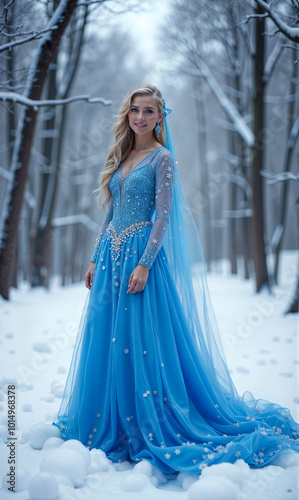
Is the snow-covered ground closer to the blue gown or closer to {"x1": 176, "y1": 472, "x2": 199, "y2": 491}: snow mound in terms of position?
{"x1": 176, "y1": 472, "x2": 199, "y2": 491}: snow mound

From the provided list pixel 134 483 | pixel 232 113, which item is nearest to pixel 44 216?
pixel 232 113

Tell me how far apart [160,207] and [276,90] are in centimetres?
1108

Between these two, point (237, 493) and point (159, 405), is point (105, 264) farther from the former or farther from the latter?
point (237, 493)

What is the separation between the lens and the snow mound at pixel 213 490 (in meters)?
1.65

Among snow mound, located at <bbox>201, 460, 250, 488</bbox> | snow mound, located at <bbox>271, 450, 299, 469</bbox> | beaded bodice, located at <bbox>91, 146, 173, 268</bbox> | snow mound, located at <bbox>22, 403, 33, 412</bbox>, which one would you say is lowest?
snow mound, located at <bbox>22, 403, 33, 412</bbox>

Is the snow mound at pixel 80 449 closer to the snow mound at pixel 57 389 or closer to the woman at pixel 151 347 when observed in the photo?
the woman at pixel 151 347

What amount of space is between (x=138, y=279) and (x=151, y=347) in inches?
15.6

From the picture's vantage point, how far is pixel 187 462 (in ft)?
6.57

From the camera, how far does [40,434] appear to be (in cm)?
230

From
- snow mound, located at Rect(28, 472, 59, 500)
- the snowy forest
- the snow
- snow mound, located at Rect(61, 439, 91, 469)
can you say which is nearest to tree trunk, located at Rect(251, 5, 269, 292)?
the snowy forest

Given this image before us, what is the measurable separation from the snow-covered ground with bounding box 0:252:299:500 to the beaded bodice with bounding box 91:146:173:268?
44.2 inches

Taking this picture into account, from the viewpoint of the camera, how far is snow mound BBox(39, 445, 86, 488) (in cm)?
186

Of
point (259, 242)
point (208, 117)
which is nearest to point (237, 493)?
point (259, 242)

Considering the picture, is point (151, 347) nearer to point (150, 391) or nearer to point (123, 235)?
point (150, 391)
